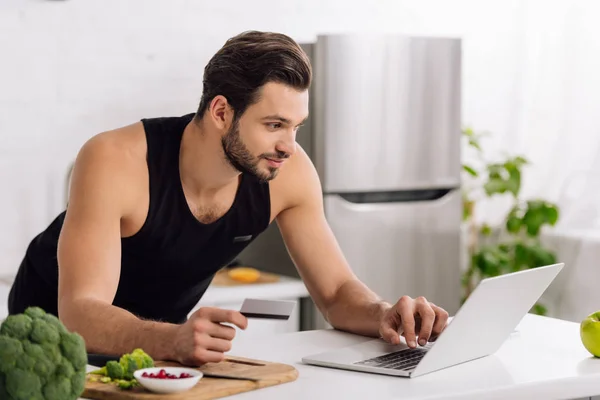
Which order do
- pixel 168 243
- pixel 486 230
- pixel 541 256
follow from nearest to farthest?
pixel 168 243 < pixel 541 256 < pixel 486 230

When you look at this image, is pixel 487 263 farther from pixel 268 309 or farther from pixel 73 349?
pixel 73 349

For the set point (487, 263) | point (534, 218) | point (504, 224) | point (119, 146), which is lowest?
point (487, 263)

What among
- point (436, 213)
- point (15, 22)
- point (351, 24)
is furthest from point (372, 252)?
point (15, 22)

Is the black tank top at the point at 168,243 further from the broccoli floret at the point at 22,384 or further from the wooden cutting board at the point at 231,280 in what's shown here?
the wooden cutting board at the point at 231,280

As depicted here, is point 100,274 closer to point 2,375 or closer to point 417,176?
point 2,375

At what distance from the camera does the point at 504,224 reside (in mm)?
4703

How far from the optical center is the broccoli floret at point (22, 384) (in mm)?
1353

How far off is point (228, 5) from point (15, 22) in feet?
2.86

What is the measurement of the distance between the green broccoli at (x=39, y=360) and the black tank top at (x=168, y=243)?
82cm

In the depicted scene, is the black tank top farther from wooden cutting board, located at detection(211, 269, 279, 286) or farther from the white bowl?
wooden cutting board, located at detection(211, 269, 279, 286)

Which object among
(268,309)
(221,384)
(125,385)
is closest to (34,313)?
(125,385)

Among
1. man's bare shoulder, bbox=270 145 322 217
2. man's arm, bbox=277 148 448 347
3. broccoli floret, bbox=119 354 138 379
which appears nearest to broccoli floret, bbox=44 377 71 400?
broccoli floret, bbox=119 354 138 379

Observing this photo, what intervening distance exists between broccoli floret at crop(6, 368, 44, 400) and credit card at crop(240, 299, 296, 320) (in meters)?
0.48

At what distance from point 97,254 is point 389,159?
6.53ft
